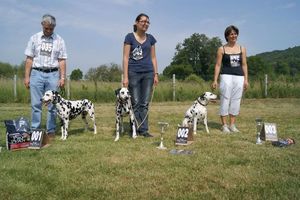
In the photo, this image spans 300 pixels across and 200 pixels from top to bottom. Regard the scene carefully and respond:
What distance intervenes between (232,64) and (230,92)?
0.60 metres

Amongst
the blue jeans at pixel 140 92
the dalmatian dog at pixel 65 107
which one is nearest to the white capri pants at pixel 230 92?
the blue jeans at pixel 140 92

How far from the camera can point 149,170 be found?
4969 mm

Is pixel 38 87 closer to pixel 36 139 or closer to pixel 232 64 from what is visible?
pixel 36 139

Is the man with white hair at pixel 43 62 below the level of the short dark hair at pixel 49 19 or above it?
below

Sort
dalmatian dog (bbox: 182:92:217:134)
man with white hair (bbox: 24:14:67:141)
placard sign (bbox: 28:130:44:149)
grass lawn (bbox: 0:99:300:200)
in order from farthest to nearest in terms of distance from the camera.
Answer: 1. dalmatian dog (bbox: 182:92:217:134)
2. man with white hair (bbox: 24:14:67:141)
3. placard sign (bbox: 28:130:44:149)
4. grass lawn (bbox: 0:99:300:200)

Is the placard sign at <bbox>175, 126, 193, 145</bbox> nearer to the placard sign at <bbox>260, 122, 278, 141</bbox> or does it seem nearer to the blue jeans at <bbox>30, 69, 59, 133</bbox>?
the placard sign at <bbox>260, 122, 278, 141</bbox>

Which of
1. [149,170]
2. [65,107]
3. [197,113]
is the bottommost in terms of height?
[149,170]

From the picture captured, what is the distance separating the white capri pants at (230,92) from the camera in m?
8.33

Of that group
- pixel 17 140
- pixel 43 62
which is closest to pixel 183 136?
pixel 17 140

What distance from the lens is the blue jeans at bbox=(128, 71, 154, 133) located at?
7.55 meters

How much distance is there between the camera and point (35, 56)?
280 inches

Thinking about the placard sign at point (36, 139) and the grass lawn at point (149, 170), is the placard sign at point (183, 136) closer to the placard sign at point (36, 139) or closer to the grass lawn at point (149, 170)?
the grass lawn at point (149, 170)

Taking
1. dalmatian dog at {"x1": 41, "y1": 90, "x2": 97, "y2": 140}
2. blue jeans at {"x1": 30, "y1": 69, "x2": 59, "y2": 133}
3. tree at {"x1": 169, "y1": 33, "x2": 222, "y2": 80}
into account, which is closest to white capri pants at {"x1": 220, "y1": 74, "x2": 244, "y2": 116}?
dalmatian dog at {"x1": 41, "y1": 90, "x2": 97, "y2": 140}

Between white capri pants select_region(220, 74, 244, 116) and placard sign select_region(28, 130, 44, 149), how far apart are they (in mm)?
3889
